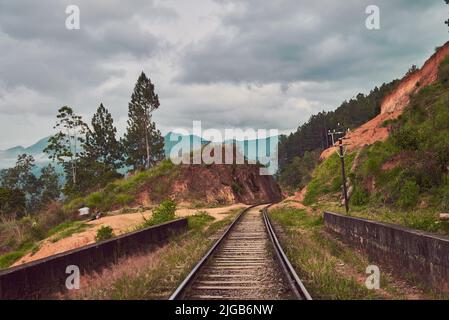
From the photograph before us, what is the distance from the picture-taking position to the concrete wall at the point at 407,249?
7812 millimetres

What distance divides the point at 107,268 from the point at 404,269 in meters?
7.19

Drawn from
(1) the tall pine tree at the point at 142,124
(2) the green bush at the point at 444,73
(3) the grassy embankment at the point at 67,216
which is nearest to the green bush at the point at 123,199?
(3) the grassy embankment at the point at 67,216

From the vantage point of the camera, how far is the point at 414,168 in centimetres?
2058

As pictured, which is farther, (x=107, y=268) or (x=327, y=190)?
(x=327, y=190)

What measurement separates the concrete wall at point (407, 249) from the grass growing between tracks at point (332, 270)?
0.44 m

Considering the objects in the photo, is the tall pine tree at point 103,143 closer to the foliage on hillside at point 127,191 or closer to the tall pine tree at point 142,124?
the tall pine tree at point 142,124

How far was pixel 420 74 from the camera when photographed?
5291 centimetres

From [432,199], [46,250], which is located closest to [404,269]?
[432,199]

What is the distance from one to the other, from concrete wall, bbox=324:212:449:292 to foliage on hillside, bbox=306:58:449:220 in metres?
4.68

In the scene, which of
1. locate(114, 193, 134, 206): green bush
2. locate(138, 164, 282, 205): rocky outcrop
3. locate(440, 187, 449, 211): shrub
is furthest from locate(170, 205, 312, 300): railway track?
locate(138, 164, 282, 205): rocky outcrop

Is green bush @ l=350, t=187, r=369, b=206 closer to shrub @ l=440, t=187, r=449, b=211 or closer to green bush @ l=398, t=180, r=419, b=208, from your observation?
green bush @ l=398, t=180, r=419, b=208

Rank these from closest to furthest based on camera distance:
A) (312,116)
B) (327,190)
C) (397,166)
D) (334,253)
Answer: (334,253), (397,166), (327,190), (312,116)

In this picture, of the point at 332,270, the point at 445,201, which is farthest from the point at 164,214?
the point at 332,270
